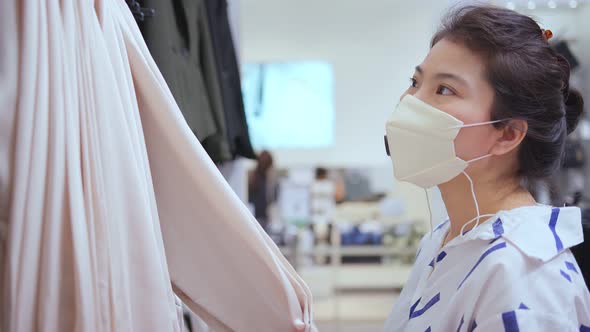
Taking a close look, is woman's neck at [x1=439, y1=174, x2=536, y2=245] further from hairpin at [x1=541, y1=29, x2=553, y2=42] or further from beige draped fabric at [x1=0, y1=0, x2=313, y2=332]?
beige draped fabric at [x1=0, y1=0, x2=313, y2=332]

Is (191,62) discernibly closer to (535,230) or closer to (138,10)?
(138,10)

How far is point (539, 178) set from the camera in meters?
1.17

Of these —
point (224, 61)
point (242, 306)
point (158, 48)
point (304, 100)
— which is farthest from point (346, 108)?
point (242, 306)

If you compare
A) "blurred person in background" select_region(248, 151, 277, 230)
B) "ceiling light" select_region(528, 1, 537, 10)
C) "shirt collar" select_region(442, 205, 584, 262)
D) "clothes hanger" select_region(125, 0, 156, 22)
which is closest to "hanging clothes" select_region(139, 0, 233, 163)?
"clothes hanger" select_region(125, 0, 156, 22)

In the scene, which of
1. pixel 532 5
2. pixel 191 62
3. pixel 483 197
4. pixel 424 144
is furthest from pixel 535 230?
pixel 532 5

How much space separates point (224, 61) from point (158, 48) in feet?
2.42

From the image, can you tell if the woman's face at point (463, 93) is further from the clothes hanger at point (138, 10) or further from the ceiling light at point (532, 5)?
the ceiling light at point (532, 5)

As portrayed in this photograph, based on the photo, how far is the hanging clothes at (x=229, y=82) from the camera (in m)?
1.93

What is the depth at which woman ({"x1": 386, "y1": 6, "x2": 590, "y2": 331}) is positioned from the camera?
990mm

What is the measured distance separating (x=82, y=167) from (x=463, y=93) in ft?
2.48

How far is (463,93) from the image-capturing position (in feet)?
3.61

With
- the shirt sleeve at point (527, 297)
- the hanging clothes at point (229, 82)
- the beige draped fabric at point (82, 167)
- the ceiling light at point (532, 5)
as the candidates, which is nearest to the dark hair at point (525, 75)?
the shirt sleeve at point (527, 297)

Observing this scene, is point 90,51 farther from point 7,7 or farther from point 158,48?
point 158,48

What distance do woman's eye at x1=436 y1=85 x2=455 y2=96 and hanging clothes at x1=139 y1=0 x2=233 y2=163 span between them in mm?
641
